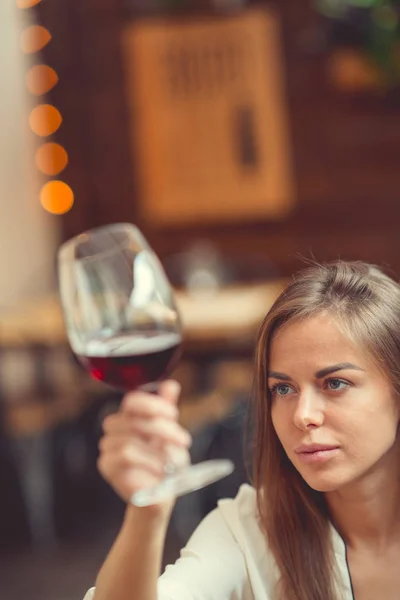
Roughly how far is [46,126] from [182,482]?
5.14 metres

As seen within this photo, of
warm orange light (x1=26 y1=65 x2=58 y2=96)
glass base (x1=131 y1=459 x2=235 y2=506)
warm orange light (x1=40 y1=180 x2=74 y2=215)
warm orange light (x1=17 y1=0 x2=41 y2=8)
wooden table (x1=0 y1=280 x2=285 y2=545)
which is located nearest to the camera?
glass base (x1=131 y1=459 x2=235 y2=506)

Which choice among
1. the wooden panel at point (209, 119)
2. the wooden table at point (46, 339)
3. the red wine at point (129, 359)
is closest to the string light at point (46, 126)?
the wooden panel at point (209, 119)

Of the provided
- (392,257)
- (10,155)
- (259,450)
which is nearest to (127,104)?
(10,155)

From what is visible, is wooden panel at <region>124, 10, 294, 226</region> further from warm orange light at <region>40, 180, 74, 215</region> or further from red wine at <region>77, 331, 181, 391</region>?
red wine at <region>77, 331, 181, 391</region>

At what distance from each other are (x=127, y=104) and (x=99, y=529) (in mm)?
2828

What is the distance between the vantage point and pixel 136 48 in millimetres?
5629

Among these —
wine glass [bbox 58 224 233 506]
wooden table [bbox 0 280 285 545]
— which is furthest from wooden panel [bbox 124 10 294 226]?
wine glass [bbox 58 224 233 506]

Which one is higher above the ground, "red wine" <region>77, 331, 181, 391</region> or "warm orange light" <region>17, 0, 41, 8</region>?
"warm orange light" <region>17, 0, 41, 8</region>

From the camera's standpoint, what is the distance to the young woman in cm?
103

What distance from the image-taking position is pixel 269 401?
1.16m

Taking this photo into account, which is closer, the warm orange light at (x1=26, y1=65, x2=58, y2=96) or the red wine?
the red wine

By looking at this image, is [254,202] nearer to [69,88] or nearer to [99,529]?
[69,88]

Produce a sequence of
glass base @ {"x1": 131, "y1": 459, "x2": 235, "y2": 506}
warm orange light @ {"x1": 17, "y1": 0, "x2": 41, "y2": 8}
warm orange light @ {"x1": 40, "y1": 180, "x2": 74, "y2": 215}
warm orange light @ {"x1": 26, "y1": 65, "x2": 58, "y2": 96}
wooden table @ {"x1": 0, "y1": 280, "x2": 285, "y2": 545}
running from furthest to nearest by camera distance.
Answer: warm orange light @ {"x1": 40, "y1": 180, "x2": 74, "y2": 215} → warm orange light @ {"x1": 26, "y1": 65, "x2": 58, "y2": 96} → warm orange light @ {"x1": 17, "y1": 0, "x2": 41, "y2": 8} → wooden table @ {"x1": 0, "y1": 280, "x2": 285, "y2": 545} → glass base @ {"x1": 131, "y1": 459, "x2": 235, "y2": 506}

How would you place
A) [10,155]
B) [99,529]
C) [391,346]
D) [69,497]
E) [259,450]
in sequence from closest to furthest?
[391,346] < [259,450] < [99,529] < [69,497] < [10,155]
